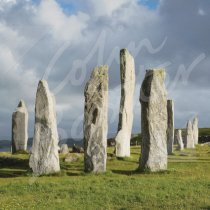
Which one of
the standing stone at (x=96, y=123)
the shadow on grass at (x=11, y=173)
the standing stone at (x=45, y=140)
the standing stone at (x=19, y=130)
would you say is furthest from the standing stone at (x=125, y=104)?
the standing stone at (x=19, y=130)

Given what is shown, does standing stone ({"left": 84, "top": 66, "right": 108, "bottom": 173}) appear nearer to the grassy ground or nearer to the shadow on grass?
the grassy ground

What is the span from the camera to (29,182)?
26.0 m

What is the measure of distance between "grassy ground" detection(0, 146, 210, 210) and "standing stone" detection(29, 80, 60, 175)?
747 millimetres

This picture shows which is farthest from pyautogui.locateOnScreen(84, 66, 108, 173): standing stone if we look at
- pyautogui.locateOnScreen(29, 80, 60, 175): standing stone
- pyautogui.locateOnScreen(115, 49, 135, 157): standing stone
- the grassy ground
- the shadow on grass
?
pyautogui.locateOnScreen(115, 49, 135, 157): standing stone

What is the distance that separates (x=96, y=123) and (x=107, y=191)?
26.9 feet

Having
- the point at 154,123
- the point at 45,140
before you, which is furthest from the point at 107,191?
the point at 45,140

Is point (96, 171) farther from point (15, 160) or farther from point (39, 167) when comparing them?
point (15, 160)

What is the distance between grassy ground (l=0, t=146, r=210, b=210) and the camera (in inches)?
802

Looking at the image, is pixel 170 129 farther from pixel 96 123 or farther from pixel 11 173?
pixel 11 173

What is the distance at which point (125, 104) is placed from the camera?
40875 mm

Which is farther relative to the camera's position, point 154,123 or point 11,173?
point 11,173

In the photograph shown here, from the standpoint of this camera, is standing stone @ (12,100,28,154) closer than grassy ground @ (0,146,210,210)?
No

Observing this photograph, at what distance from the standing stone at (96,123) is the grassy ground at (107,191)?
0.89m

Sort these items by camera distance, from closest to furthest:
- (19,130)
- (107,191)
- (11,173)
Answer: (107,191)
(11,173)
(19,130)
